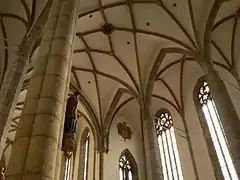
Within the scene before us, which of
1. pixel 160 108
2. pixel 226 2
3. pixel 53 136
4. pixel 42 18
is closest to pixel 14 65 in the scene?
pixel 42 18

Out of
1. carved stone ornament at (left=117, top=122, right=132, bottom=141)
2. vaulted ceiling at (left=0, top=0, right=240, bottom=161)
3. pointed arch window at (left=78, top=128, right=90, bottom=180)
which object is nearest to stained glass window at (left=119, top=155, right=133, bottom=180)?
carved stone ornament at (left=117, top=122, right=132, bottom=141)

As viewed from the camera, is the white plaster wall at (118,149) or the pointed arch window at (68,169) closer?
the white plaster wall at (118,149)

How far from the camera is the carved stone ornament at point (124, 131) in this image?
1788 cm

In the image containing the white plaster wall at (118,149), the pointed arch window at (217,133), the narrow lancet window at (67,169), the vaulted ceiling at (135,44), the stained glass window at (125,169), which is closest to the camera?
the pointed arch window at (217,133)

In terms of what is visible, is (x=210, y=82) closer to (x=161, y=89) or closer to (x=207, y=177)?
(x=207, y=177)

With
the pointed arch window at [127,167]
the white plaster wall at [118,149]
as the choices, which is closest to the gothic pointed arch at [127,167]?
→ the pointed arch window at [127,167]

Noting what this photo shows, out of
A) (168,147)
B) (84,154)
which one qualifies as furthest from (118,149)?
(168,147)

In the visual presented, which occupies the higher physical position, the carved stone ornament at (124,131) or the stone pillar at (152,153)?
the carved stone ornament at (124,131)

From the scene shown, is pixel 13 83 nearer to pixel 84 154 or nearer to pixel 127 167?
pixel 127 167

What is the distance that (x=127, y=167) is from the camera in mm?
16500

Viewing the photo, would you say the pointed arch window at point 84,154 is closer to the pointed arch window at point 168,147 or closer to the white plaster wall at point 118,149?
the white plaster wall at point 118,149

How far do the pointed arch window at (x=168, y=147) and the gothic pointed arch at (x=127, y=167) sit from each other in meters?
1.84

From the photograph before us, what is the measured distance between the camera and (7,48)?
13.7 meters

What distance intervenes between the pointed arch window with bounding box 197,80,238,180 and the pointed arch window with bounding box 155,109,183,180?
2.37 meters
